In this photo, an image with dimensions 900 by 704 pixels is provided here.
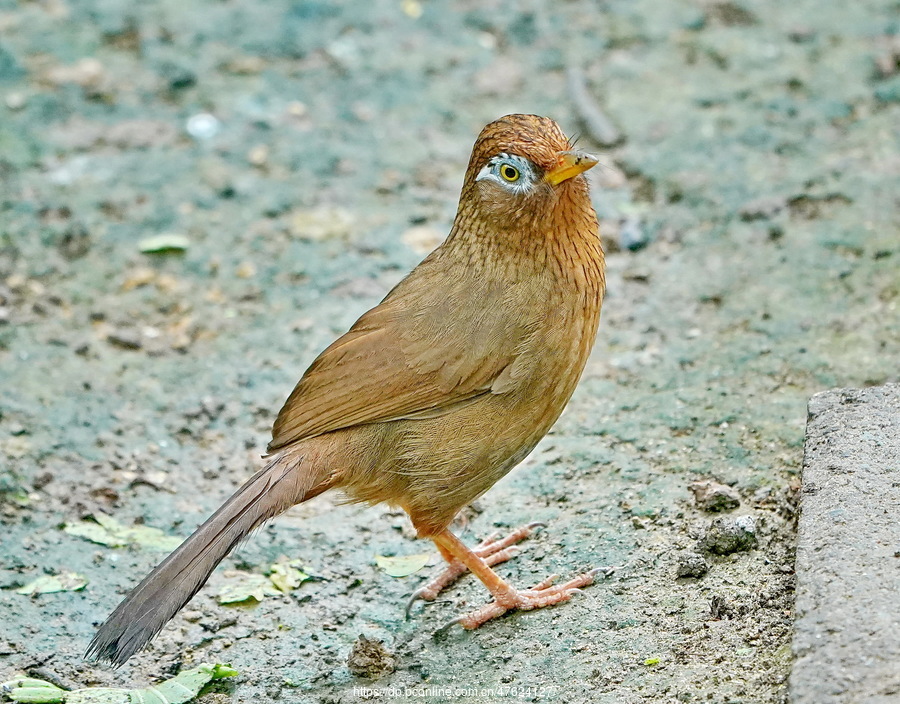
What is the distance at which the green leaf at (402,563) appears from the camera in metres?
4.41

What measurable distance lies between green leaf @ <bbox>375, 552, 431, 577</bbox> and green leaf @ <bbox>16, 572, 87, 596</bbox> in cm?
107

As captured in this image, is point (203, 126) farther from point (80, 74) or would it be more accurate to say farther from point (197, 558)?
point (197, 558)

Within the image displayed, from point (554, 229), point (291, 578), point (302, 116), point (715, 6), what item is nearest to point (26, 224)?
point (302, 116)

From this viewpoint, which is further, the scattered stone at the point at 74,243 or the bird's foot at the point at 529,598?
the scattered stone at the point at 74,243

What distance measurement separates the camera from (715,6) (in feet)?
24.3

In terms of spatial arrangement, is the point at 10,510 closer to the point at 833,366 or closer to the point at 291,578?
the point at 291,578

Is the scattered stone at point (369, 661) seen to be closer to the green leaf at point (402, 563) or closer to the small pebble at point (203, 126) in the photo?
the green leaf at point (402, 563)

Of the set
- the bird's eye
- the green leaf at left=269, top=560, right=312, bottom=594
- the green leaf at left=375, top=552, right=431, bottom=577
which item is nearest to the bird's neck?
the bird's eye

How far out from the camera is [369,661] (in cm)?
379

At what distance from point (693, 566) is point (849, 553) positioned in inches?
25.5

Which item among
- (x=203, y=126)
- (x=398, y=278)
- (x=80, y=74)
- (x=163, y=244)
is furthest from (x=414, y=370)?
(x=80, y=74)

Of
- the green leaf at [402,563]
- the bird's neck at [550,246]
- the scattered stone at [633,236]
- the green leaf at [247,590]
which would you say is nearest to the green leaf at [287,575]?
the green leaf at [247,590]

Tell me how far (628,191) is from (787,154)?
0.83 m

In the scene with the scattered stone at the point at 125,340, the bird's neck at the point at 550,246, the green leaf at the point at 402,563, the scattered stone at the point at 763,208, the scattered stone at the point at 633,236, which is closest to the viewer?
the bird's neck at the point at 550,246
